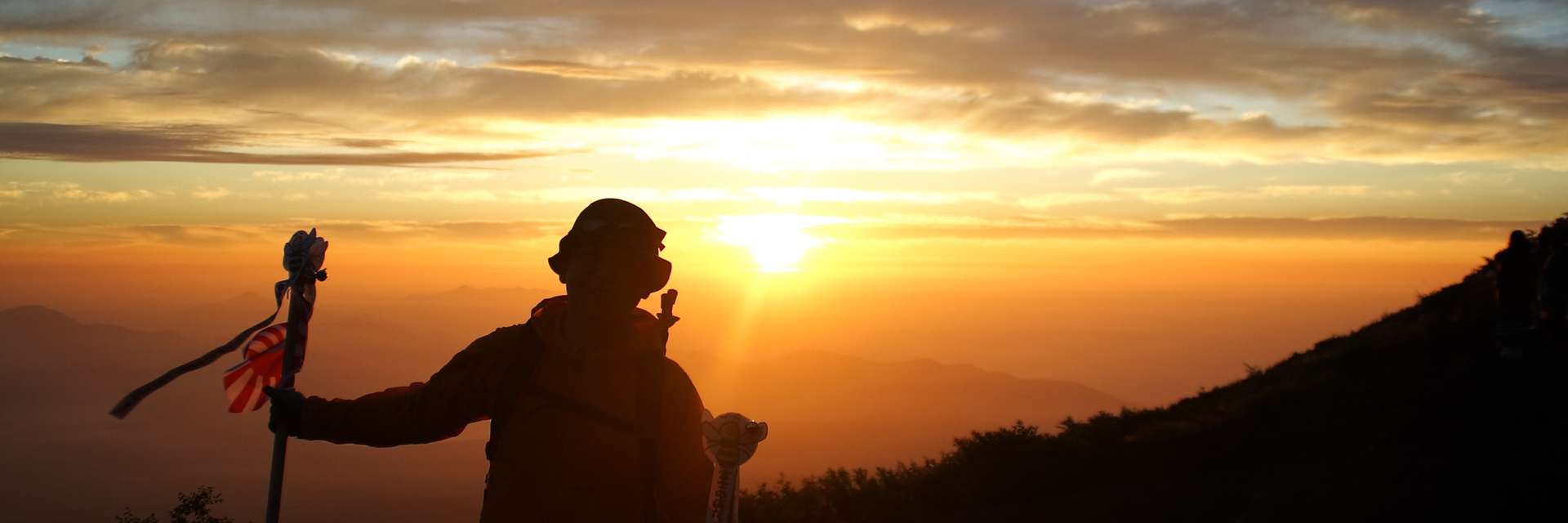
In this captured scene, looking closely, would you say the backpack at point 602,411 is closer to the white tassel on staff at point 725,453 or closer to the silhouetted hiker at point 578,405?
the silhouetted hiker at point 578,405

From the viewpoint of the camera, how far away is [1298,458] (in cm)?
966

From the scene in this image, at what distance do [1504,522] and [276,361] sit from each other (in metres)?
8.68

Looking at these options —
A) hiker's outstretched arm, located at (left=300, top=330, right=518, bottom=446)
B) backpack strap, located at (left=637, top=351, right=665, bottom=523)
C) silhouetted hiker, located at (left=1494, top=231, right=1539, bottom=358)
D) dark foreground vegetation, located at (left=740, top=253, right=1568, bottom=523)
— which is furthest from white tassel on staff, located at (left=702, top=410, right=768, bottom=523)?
silhouetted hiker, located at (left=1494, top=231, right=1539, bottom=358)

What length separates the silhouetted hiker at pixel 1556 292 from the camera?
43.5ft

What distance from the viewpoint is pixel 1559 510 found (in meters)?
6.98

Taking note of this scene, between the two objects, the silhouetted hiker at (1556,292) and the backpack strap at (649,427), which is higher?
the silhouetted hiker at (1556,292)

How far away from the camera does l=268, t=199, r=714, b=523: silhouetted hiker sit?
3.89 m

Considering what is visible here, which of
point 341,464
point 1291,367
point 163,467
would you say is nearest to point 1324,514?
point 1291,367

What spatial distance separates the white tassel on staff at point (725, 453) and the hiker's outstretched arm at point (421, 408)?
1031 mm

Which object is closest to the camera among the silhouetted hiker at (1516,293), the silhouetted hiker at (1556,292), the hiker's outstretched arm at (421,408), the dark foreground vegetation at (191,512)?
the hiker's outstretched arm at (421,408)

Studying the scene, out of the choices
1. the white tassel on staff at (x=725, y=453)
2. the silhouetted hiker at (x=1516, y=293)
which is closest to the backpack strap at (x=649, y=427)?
the white tassel on staff at (x=725, y=453)

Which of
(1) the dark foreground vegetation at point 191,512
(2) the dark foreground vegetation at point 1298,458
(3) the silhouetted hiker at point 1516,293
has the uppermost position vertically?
(3) the silhouetted hiker at point 1516,293

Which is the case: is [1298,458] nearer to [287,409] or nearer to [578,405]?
[578,405]

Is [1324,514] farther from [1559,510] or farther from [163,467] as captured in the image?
[163,467]
